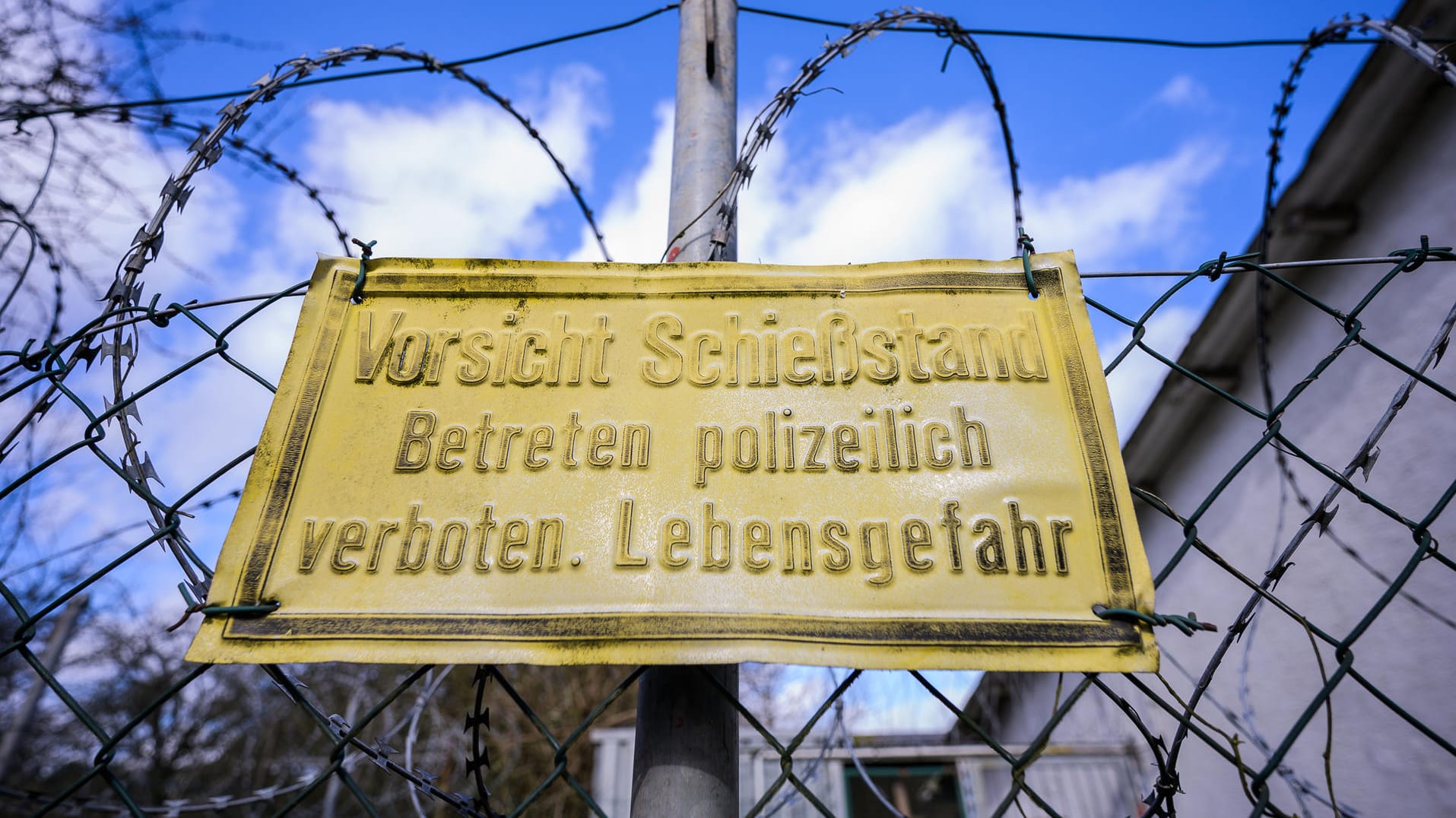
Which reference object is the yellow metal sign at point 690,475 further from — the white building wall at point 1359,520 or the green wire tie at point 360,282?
the white building wall at point 1359,520

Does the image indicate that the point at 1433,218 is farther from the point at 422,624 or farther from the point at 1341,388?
the point at 422,624

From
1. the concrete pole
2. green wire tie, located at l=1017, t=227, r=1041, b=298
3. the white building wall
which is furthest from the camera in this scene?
the white building wall

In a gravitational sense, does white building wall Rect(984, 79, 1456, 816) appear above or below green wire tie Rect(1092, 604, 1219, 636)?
above

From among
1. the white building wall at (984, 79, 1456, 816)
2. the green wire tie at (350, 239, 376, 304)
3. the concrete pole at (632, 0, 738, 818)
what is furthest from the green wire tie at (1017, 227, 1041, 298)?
the white building wall at (984, 79, 1456, 816)

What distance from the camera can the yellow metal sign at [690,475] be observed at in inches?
44.1

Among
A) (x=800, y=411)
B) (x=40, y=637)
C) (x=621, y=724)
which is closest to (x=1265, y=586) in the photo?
(x=800, y=411)

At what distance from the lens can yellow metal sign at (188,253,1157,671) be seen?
1.12 metres

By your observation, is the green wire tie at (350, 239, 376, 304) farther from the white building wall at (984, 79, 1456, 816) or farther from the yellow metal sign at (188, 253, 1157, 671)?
the white building wall at (984, 79, 1456, 816)

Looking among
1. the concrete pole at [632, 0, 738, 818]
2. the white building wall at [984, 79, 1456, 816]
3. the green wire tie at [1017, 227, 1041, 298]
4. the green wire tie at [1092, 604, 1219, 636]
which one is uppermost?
the white building wall at [984, 79, 1456, 816]

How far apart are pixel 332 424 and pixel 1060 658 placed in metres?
1.24

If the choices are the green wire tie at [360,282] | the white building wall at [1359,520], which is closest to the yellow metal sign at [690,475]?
the green wire tie at [360,282]

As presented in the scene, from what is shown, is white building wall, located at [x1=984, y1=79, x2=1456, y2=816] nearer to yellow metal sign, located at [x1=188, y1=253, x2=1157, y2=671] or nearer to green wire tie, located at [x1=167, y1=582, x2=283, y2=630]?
yellow metal sign, located at [x1=188, y1=253, x2=1157, y2=671]

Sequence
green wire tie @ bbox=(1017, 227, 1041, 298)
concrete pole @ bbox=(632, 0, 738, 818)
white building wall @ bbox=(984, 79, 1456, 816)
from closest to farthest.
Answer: concrete pole @ bbox=(632, 0, 738, 818), green wire tie @ bbox=(1017, 227, 1041, 298), white building wall @ bbox=(984, 79, 1456, 816)

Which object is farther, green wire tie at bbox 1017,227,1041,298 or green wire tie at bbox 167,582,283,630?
green wire tie at bbox 1017,227,1041,298
